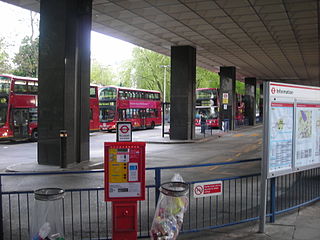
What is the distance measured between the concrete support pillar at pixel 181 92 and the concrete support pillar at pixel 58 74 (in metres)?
11.3

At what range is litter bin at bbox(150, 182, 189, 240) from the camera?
448 centimetres

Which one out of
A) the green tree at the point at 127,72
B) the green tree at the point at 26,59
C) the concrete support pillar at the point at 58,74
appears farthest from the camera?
the green tree at the point at 127,72

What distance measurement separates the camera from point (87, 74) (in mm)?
13922

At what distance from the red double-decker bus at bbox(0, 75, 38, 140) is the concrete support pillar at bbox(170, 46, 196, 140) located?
974 centimetres

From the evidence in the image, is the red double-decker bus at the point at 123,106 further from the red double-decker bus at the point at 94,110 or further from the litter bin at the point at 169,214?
the litter bin at the point at 169,214

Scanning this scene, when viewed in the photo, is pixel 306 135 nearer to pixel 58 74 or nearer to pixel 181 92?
pixel 58 74

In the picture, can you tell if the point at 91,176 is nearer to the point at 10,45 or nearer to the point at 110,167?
the point at 110,167

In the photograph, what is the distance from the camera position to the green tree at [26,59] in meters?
43.0

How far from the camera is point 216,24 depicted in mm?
17125

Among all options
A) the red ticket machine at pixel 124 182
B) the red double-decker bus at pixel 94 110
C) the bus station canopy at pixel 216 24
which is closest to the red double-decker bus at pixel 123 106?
the red double-decker bus at pixel 94 110

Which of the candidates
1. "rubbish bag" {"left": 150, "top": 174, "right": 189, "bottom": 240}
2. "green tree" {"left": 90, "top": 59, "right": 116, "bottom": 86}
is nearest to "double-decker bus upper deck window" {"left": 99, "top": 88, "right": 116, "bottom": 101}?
"rubbish bag" {"left": 150, "top": 174, "right": 189, "bottom": 240}

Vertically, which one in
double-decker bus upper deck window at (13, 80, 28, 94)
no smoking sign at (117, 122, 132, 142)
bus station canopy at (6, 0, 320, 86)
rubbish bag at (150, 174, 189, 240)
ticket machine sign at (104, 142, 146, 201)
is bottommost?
rubbish bag at (150, 174, 189, 240)

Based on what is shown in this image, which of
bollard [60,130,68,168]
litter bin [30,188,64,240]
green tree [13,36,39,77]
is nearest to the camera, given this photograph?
litter bin [30,188,64,240]

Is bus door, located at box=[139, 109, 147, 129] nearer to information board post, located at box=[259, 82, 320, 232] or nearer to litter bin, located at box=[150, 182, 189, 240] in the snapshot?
information board post, located at box=[259, 82, 320, 232]
